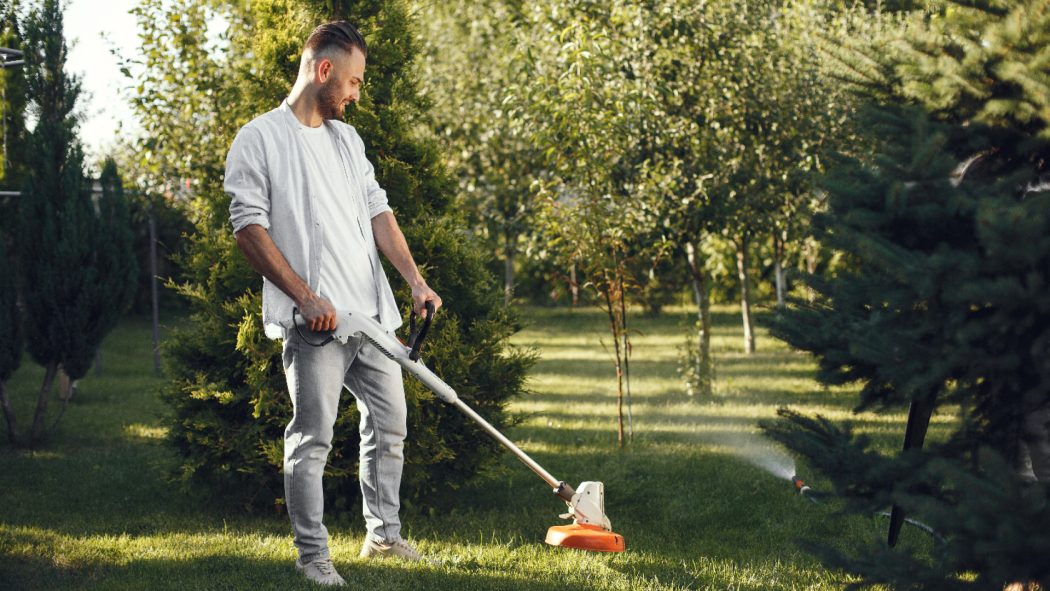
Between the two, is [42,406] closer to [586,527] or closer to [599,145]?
[599,145]

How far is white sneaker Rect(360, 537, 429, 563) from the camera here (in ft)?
14.3

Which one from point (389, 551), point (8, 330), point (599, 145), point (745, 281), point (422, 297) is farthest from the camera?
point (745, 281)

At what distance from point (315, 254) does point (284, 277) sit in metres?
0.24

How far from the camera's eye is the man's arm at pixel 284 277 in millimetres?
3689

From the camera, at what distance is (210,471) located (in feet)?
17.8

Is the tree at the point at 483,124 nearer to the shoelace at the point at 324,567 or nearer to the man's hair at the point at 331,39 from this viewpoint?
the man's hair at the point at 331,39

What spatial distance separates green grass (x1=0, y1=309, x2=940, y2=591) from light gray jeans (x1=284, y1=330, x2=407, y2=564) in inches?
9.2

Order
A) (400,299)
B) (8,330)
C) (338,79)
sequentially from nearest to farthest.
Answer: (338,79) → (400,299) → (8,330)

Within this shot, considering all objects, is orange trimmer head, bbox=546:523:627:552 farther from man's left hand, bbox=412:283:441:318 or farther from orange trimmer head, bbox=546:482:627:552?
man's left hand, bbox=412:283:441:318

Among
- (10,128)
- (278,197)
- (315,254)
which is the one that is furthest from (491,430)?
(10,128)

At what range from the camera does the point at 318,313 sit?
3.68 meters

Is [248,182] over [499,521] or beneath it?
over

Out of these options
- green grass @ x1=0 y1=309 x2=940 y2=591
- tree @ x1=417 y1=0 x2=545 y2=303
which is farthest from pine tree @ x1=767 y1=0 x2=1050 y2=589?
tree @ x1=417 y1=0 x2=545 y2=303

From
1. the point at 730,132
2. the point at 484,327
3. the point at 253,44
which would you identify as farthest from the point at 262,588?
the point at 730,132
